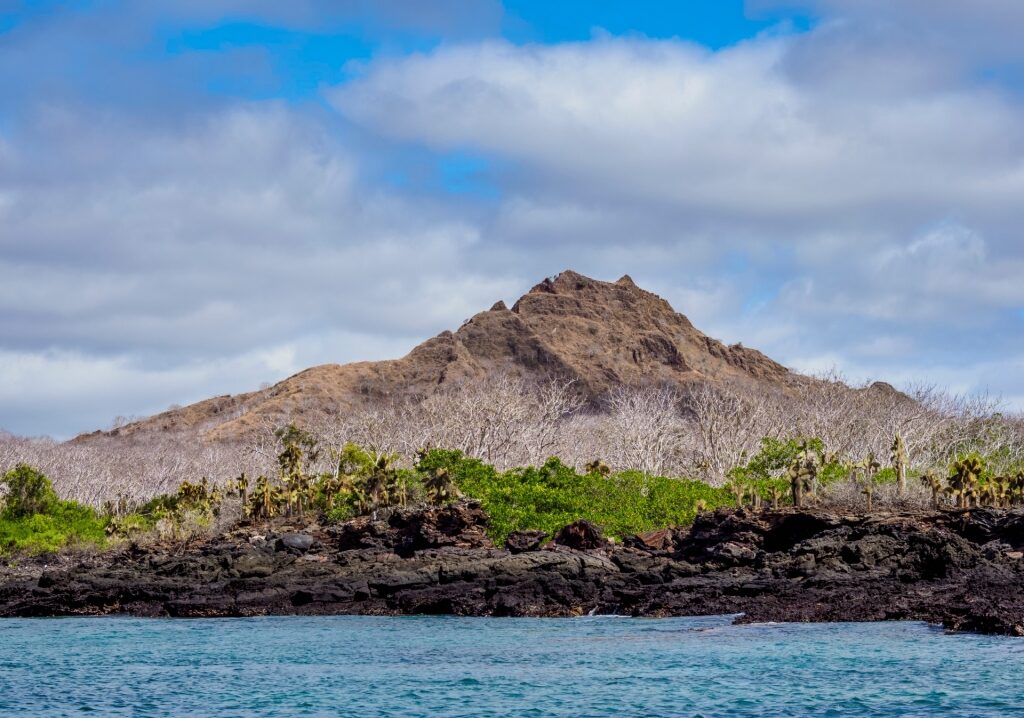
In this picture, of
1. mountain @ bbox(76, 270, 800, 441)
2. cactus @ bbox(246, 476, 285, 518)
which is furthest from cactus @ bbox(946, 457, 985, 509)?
mountain @ bbox(76, 270, 800, 441)

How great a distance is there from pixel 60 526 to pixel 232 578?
857 inches

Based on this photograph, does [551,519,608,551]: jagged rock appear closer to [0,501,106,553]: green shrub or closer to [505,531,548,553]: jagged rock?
[505,531,548,553]: jagged rock

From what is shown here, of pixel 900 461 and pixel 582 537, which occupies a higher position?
pixel 900 461

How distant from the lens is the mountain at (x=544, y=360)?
136125 mm

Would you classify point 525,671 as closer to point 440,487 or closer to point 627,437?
point 440,487

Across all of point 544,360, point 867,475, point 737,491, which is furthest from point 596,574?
point 544,360

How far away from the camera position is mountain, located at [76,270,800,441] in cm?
13612

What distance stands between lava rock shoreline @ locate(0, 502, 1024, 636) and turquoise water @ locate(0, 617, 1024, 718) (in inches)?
91.4

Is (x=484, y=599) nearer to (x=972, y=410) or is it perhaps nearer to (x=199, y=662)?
(x=199, y=662)

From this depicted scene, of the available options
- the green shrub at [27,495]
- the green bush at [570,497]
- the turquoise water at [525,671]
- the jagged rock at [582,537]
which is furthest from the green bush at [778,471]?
the green shrub at [27,495]

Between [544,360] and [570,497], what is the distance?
10551 centimetres

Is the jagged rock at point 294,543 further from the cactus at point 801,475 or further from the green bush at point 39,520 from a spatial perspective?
the cactus at point 801,475

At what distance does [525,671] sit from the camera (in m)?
21.3

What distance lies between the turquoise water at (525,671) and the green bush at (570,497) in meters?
16.0
